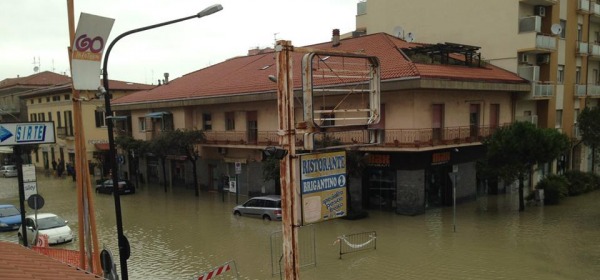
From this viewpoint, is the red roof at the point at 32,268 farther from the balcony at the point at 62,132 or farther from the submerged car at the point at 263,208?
the balcony at the point at 62,132

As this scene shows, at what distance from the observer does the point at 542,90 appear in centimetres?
2920

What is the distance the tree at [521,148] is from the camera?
21688mm

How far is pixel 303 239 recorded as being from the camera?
1877cm

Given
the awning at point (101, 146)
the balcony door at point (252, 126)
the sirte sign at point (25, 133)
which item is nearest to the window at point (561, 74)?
the balcony door at point (252, 126)

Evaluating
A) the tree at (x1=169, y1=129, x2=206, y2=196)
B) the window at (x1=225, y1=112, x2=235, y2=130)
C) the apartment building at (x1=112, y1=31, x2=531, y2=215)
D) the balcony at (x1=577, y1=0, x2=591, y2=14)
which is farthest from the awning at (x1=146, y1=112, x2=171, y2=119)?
the balcony at (x1=577, y1=0, x2=591, y2=14)

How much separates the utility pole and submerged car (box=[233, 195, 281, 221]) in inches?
601

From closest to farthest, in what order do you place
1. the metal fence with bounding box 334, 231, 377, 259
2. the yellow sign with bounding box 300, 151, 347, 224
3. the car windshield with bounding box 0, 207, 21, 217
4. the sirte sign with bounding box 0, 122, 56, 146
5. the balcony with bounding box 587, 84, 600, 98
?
the yellow sign with bounding box 300, 151, 347, 224, the sirte sign with bounding box 0, 122, 56, 146, the metal fence with bounding box 334, 231, 377, 259, the car windshield with bounding box 0, 207, 21, 217, the balcony with bounding box 587, 84, 600, 98

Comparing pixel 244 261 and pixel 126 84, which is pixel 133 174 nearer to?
pixel 126 84

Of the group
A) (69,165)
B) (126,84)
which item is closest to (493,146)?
(69,165)

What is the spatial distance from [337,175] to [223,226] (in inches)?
602

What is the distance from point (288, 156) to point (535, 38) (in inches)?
1006

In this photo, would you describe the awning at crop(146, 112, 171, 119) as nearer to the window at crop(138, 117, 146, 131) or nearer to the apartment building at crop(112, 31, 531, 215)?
the apartment building at crop(112, 31, 531, 215)

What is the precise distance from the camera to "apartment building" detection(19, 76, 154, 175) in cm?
4500

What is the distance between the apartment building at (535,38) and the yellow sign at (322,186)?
80.4 ft
